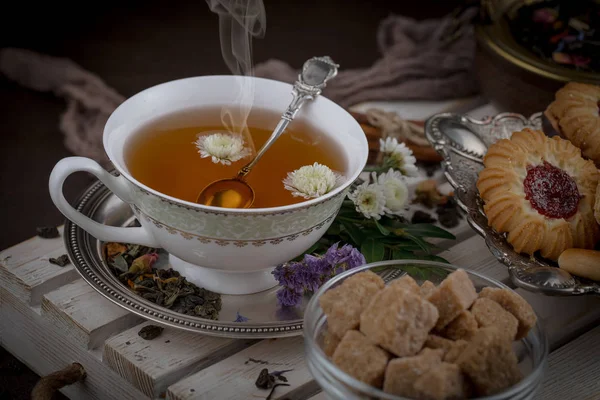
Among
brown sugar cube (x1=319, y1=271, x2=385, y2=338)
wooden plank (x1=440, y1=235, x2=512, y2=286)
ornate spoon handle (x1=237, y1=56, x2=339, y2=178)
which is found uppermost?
ornate spoon handle (x1=237, y1=56, x2=339, y2=178)

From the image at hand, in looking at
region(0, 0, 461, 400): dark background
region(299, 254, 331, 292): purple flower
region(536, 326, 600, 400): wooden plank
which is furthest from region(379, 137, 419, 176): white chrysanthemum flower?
region(0, 0, 461, 400): dark background

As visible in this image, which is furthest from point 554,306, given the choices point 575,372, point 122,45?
point 122,45

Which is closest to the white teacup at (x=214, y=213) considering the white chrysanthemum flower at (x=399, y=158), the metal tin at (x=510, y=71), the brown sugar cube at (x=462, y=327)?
the white chrysanthemum flower at (x=399, y=158)

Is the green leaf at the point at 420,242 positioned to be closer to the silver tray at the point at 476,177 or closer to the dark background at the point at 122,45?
the silver tray at the point at 476,177

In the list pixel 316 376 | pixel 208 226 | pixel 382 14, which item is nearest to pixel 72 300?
pixel 208 226

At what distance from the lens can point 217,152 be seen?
1.56m

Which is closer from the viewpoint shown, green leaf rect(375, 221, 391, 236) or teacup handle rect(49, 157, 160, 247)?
teacup handle rect(49, 157, 160, 247)

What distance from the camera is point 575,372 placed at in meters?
1.43

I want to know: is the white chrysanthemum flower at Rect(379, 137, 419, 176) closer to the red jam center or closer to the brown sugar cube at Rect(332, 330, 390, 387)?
the red jam center

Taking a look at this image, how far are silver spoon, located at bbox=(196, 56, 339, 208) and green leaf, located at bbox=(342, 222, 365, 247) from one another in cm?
24

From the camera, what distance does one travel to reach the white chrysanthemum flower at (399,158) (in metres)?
1.78

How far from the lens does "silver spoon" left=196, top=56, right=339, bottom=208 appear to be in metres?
1.48

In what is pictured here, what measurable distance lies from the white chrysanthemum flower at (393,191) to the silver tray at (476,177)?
0.11 meters

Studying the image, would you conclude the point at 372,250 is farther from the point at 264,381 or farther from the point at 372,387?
the point at 372,387
